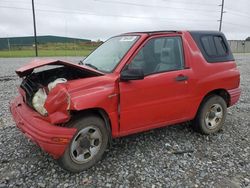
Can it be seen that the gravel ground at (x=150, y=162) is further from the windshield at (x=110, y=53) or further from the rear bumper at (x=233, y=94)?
the windshield at (x=110, y=53)

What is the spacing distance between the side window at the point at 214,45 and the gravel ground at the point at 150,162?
1.52 meters

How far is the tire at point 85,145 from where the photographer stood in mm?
3812

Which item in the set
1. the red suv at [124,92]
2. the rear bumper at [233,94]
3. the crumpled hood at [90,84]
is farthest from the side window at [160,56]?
the rear bumper at [233,94]

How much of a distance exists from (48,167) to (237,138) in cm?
344

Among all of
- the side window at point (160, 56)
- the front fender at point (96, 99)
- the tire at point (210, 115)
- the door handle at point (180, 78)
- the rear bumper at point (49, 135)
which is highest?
the side window at point (160, 56)

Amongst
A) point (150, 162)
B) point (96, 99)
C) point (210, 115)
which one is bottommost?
point (150, 162)

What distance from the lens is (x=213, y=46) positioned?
5.48 meters

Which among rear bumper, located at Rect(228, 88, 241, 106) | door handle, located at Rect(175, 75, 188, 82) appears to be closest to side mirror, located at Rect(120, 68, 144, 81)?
door handle, located at Rect(175, 75, 188, 82)

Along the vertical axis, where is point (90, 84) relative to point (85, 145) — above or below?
above

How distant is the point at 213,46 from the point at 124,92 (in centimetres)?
230

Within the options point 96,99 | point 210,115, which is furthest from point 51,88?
point 210,115

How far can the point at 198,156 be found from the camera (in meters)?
4.64

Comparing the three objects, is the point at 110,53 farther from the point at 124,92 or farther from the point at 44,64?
the point at 44,64

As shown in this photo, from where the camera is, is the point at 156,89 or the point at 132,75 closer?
the point at 132,75
